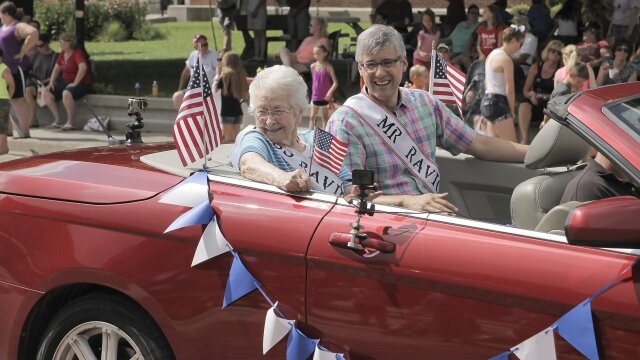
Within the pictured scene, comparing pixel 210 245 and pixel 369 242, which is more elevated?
pixel 369 242

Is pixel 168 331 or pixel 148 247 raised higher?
pixel 148 247

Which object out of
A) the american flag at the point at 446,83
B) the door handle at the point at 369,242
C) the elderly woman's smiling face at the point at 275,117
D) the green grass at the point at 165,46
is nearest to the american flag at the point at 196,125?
the elderly woman's smiling face at the point at 275,117

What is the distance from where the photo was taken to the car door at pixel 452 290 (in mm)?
3203

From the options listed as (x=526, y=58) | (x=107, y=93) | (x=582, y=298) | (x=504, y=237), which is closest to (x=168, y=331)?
(x=504, y=237)

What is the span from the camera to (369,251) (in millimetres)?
3533

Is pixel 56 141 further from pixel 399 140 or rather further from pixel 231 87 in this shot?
pixel 399 140

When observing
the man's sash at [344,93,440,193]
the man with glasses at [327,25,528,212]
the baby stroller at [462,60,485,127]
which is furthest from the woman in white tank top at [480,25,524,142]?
the man's sash at [344,93,440,193]

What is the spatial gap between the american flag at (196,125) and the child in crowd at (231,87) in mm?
8354

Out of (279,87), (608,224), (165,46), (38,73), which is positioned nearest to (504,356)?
(608,224)

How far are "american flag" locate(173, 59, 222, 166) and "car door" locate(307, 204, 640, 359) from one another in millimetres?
782

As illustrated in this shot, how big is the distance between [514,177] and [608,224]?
5.99ft

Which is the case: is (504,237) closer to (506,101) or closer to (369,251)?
(369,251)

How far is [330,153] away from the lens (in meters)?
4.16

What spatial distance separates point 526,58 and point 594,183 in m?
11.4
